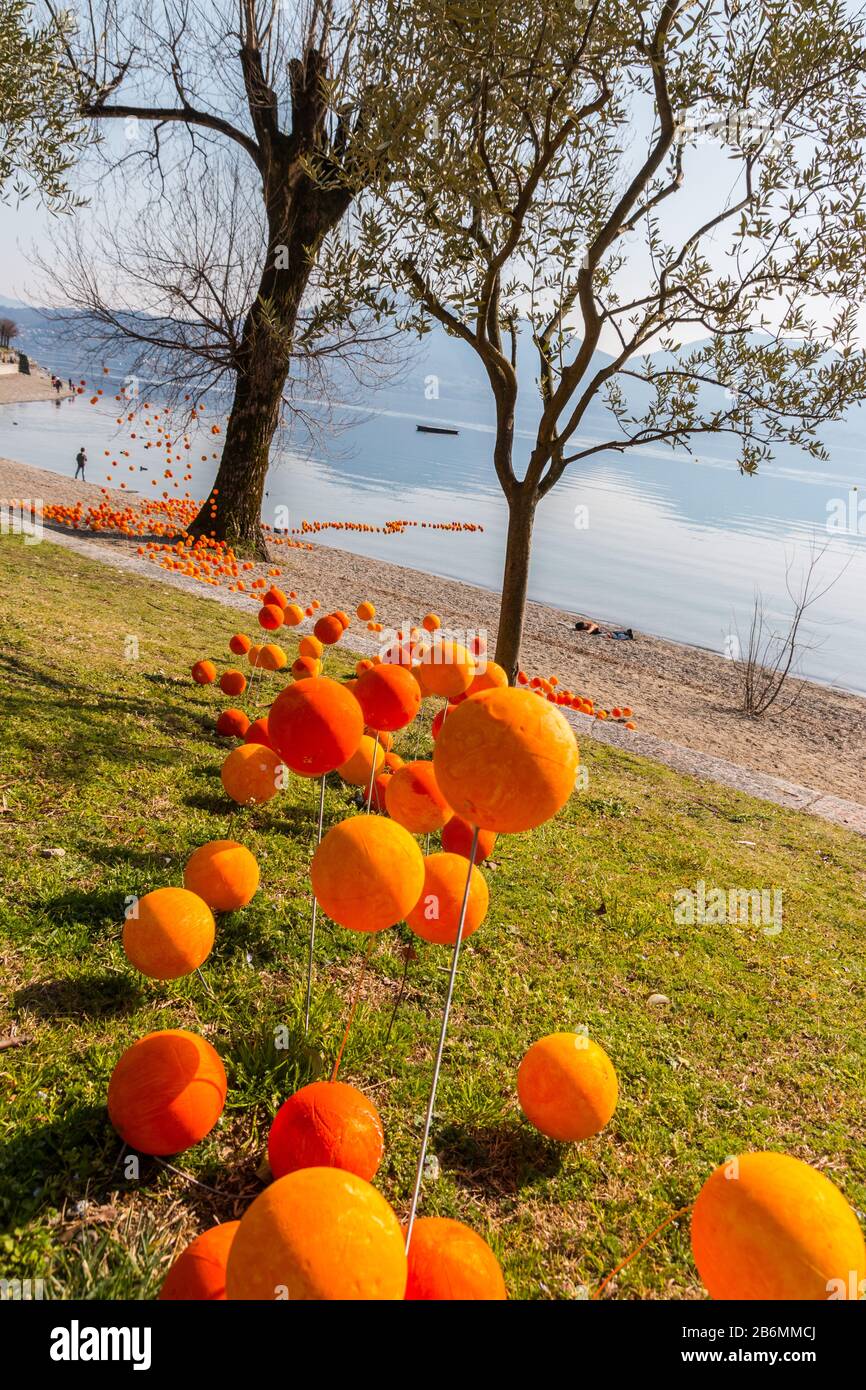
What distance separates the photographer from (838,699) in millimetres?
17891

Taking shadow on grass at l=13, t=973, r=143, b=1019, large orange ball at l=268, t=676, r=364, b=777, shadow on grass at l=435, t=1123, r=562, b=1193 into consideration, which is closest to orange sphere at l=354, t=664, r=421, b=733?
large orange ball at l=268, t=676, r=364, b=777

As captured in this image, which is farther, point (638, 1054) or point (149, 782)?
point (149, 782)

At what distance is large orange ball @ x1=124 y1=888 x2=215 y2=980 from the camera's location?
3.18m

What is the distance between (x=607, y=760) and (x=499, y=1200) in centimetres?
617

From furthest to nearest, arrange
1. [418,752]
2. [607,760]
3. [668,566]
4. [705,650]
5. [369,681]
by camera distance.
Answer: [668,566] → [705,650] → [607,760] → [418,752] → [369,681]

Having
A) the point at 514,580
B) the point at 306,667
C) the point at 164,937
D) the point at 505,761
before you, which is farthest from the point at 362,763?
the point at 514,580

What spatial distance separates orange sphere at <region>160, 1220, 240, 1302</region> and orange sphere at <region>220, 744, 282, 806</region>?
3063mm

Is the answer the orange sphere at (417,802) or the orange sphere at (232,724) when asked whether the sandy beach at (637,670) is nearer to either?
the orange sphere at (232,724)

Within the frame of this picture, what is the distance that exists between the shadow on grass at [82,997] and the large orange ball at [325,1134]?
3.59 feet

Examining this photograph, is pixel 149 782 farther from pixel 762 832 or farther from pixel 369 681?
pixel 762 832

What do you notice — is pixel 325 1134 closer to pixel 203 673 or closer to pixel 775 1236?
pixel 775 1236

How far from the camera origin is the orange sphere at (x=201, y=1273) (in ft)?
6.47

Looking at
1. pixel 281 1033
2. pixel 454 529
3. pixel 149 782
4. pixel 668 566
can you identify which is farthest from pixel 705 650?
pixel 281 1033

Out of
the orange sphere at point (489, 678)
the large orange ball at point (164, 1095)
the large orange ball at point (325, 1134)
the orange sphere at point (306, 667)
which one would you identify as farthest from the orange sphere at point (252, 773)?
the large orange ball at point (325, 1134)
